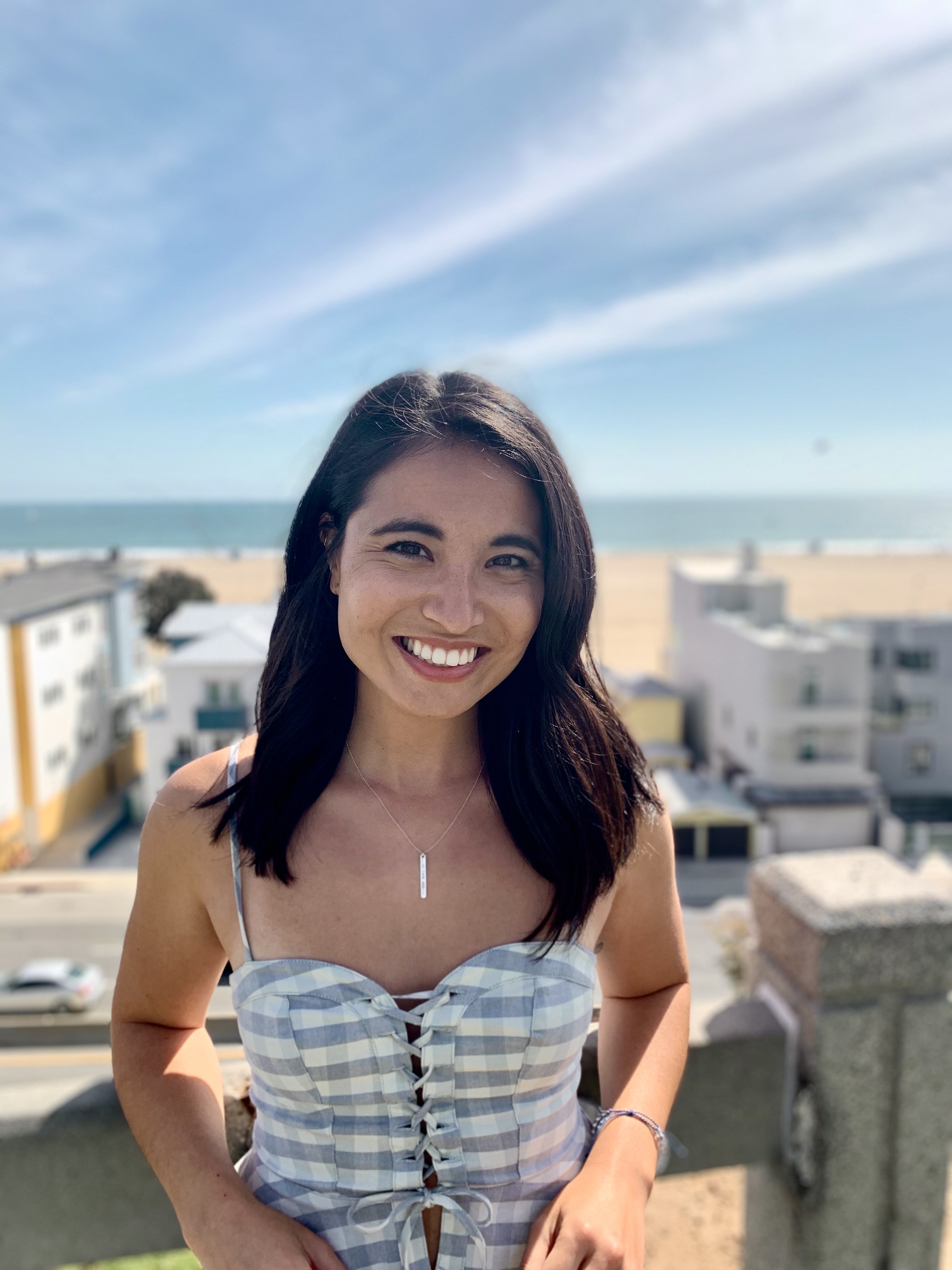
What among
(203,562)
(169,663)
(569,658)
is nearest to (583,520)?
(569,658)

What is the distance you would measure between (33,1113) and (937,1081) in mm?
2477

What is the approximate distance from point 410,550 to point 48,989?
466 inches

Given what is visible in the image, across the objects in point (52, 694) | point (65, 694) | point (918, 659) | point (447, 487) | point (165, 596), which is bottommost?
point (65, 694)

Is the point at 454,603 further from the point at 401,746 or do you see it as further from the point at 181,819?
the point at 181,819

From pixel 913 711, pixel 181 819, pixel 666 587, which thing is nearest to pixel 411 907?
pixel 181 819

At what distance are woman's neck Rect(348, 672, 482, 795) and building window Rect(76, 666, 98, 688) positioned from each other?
20.6 m

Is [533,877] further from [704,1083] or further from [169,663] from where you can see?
[169,663]

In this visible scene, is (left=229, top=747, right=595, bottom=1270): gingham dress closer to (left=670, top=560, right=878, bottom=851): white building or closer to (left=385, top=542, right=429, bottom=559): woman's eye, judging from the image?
(left=385, top=542, right=429, bottom=559): woman's eye

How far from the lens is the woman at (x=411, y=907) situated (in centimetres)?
138

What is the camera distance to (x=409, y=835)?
1.54 meters

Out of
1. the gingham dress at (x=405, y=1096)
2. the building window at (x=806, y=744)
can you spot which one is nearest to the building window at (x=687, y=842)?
the building window at (x=806, y=744)

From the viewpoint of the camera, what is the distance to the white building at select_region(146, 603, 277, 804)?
1514 centimetres

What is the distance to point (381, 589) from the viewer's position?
1.38m

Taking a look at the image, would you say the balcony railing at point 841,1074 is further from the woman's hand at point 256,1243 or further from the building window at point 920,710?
the building window at point 920,710
